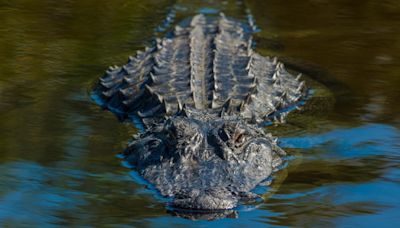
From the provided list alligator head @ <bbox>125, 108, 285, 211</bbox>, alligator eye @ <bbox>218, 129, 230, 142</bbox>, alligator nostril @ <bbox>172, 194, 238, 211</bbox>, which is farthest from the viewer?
alligator eye @ <bbox>218, 129, 230, 142</bbox>

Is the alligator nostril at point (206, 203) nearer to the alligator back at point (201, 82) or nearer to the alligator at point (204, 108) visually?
the alligator at point (204, 108)

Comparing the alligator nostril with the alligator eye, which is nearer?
the alligator nostril

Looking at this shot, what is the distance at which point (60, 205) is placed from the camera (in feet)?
17.6

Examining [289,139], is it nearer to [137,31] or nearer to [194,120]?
[194,120]

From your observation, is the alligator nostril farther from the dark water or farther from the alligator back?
the alligator back

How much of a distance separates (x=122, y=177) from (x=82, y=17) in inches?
194

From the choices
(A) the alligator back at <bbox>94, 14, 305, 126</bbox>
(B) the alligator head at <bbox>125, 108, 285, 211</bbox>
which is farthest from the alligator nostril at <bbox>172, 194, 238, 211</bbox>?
(A) the alligator back at <bbox>94, 14, 305, 126</bbox>

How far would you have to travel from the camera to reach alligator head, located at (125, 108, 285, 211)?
548 cm

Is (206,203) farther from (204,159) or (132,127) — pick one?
(132,127)

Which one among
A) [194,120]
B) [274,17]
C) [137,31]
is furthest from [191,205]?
[274,17]

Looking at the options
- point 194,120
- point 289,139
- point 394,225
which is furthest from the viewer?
point 289,139

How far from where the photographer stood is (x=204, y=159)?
5.83m

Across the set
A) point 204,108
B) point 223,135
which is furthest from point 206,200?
point 204,108

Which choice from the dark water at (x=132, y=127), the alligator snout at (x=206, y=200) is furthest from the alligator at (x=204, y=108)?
the dark water at (x=132, y=127)
